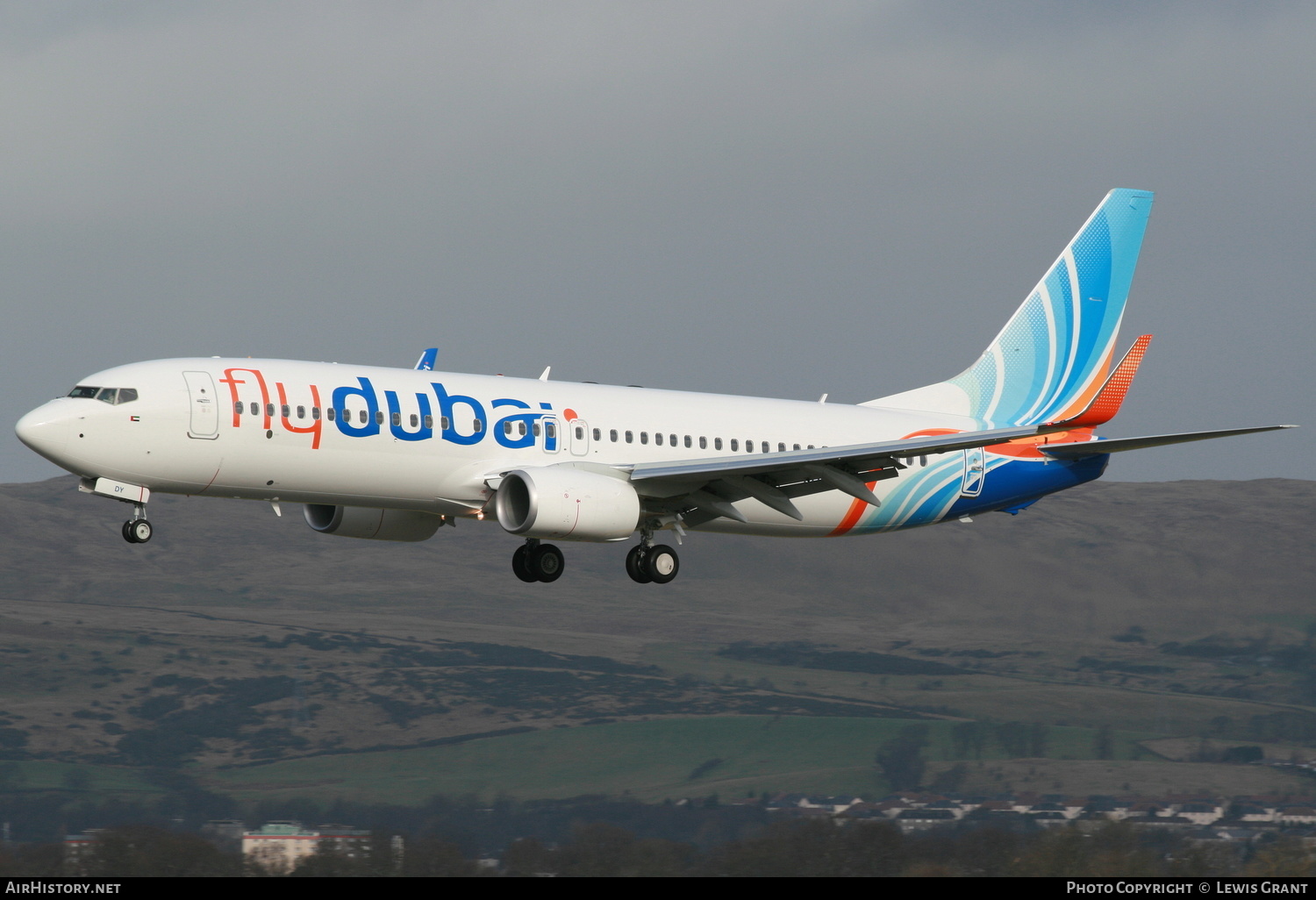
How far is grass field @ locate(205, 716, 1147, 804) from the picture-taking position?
162250mm

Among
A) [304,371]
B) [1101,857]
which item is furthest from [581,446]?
[1101,857]

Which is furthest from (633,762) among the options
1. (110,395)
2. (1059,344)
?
(110,395)

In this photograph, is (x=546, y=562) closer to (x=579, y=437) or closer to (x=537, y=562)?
(x=537, y=562)

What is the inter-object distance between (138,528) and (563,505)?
9474 millimetres

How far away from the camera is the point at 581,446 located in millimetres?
40156

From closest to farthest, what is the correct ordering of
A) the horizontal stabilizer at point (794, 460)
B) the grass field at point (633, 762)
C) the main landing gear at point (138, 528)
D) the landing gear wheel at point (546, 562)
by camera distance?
the main landing gear at point (138, 528), the horizontal stabilizer at point (794, 460), the landing gear wheel at point (546, 562), the grass field at point (633, 762)

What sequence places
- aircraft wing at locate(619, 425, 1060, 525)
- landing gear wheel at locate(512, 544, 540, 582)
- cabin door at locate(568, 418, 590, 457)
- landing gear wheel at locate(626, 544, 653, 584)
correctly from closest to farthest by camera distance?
aircraft wing at locate(619, 425, 1060, 525) → cabin door at locate(568, 418, 590, 457) → landing gear wheel at locate(626, 544, 653, 584) → landing gear wheel at locate(512, 544, 540, 582)

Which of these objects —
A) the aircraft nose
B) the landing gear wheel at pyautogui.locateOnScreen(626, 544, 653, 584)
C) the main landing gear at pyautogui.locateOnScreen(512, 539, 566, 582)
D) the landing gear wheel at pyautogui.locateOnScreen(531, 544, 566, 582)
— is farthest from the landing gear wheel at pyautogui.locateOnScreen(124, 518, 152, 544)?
the landing gear wheel at pyautogui.locateOnScreen(626, 544, 653, 584)

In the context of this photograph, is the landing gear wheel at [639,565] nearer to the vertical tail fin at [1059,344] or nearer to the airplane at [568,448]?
the airplane at [568,448]

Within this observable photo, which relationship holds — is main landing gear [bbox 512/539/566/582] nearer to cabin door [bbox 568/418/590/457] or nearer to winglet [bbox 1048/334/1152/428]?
cabin door [bbox 568/418/590/457]

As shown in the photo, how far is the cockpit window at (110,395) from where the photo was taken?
35.6 m

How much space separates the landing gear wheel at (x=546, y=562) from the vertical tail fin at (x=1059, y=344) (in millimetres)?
11699

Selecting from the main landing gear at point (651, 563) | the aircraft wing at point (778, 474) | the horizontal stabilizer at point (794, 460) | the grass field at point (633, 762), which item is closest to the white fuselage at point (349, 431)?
the aircraft wing at point (778, 474)

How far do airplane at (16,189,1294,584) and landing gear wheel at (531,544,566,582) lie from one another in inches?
2.3
